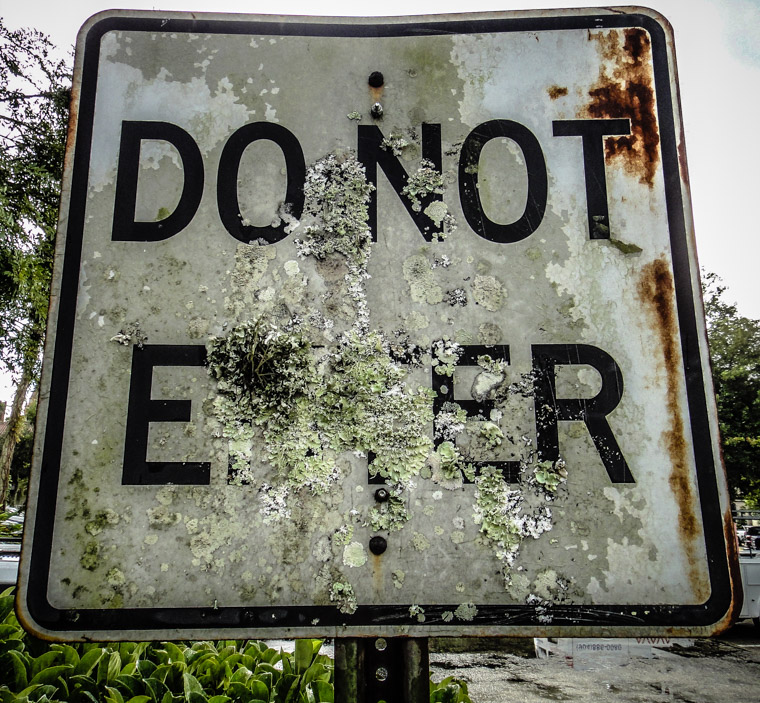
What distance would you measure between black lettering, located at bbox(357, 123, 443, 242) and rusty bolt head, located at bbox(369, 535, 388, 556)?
647 millimetres

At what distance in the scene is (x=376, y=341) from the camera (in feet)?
3.59

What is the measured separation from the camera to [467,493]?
103 cm

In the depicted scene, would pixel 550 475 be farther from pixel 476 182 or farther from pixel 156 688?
pixel 156 688

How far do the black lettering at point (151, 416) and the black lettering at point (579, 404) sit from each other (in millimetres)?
685

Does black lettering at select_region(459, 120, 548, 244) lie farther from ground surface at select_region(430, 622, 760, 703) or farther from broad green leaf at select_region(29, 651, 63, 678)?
ground surface at select_region(430, 622, 760, 703)

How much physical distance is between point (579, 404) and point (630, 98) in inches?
28.4

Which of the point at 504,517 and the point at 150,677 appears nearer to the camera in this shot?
the point at 504,517

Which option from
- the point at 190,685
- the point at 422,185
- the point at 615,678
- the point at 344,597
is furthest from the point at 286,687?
the point at 615,678

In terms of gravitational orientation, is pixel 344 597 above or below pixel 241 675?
above

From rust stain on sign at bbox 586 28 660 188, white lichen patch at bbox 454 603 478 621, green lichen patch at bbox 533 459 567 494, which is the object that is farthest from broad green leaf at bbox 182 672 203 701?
rust stain on sign at bbox 586 28 660 188

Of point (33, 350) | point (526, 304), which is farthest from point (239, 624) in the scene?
point (33, 350)

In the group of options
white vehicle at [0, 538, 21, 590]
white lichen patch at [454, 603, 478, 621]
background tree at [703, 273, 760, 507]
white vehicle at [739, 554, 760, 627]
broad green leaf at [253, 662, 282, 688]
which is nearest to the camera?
white lichen patch at [454, 603, 478, 621]

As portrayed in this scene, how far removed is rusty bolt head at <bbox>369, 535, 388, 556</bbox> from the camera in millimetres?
995

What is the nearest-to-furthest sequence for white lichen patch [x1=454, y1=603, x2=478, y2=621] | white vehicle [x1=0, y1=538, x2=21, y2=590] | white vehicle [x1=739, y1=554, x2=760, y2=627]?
white lichen patch [x1=454, y1=603, x2=478, y2=621] < white vehicle [x1=0, y1=538, x2=21, y2=590] < white vehicle [x1=739, y1=554, x2=760, y2=627]
